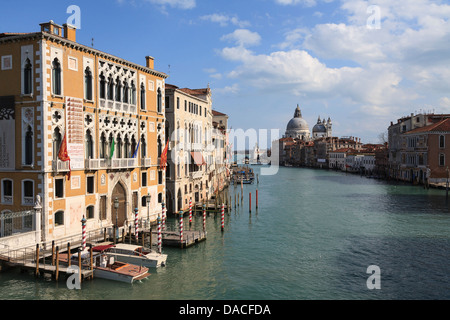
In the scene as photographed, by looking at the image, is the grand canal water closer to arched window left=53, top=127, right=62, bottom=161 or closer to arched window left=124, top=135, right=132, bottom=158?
arched window left=53, top=127, right=62, bottom=161

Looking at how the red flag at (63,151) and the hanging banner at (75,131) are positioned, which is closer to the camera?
the red flag at (63,151)

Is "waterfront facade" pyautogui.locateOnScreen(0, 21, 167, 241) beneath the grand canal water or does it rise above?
above

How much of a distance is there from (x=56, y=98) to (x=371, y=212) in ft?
85.0

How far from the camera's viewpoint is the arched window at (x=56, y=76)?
1741 cm

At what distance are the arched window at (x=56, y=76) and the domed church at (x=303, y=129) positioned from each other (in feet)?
564

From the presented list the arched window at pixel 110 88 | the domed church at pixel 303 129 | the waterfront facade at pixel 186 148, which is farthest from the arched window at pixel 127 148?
the domed church at pixel 303 129

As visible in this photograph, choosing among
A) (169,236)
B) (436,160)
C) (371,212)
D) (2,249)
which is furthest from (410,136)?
(2,249)

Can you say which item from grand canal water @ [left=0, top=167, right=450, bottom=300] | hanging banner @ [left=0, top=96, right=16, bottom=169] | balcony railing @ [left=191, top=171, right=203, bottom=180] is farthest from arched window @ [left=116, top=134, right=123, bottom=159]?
balcony railing @ [left=191, top=171, right=203, bottom=180]

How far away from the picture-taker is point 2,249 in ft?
50.4

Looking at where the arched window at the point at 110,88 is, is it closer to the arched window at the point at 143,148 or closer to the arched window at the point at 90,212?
the arched window at the point at 143,148

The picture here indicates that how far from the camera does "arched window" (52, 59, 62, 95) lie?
17406 millimetres

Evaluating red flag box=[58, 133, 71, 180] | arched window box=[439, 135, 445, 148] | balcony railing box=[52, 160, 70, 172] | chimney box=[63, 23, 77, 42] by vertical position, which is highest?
chimney box=[63, 23, 77, 42]

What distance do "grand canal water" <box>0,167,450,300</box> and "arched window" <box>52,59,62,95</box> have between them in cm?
793

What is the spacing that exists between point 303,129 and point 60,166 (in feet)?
592
